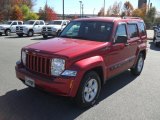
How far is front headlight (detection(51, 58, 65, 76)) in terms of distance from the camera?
16.0ft

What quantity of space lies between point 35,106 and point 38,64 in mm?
907

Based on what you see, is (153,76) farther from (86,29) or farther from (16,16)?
(16,16)

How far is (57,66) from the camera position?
4.92 m

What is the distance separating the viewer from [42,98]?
5.82m

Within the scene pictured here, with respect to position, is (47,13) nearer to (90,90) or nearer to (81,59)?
(90,90)

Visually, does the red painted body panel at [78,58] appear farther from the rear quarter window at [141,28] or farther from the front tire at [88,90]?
the rear quarter window at [141,28]

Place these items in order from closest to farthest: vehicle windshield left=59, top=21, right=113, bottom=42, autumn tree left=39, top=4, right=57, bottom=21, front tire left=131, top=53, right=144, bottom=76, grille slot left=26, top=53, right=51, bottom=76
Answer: grille slot left=26, top=53, right=51, bottom=76 → vehicle windshield left=59, top=21, right=113, bottom=42 → front tire left=131, top=53, right=144, bottom=76 → autumn tree left=39, top=4, right=57, bottom=21

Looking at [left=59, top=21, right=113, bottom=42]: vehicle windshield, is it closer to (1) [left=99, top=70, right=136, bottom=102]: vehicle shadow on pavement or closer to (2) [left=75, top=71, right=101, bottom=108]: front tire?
(2) [left=75, top=71, right=101, bottom=108]: front tire

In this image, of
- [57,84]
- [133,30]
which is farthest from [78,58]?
[133,30]

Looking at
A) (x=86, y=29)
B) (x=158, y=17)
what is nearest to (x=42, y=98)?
(x=86, y=29)

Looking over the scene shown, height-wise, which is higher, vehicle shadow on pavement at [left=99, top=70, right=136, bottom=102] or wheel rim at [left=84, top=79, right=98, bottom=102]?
wheel rim at [left=84, top=79, right=98, bottom=102]

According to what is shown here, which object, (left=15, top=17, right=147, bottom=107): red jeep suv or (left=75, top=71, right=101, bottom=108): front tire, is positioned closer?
(left=15, top=17, right=147, bottom=107): red jeep suv

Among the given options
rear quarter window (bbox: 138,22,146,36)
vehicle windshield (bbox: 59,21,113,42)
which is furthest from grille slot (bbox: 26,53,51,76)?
rear quarter window (bbox: 138,22,146,36)

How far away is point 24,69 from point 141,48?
4.12m
